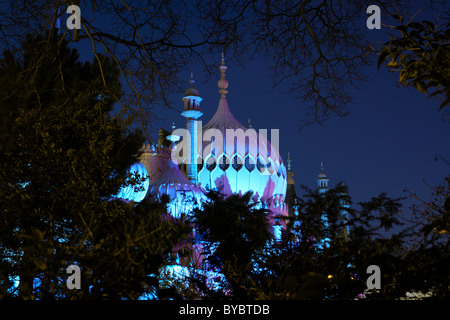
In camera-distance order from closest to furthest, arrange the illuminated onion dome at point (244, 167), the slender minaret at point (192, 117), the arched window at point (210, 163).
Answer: the illuminated onion dome at point (244, 167) → the arched window at point (210, 163) → the slender minaret at point (192, 117)

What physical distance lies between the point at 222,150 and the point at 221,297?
98.8 ft

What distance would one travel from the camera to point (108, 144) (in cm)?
690

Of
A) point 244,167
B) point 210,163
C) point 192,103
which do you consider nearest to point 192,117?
point 192,103

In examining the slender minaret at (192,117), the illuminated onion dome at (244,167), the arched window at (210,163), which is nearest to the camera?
the illuminated onion dome at (244,167)

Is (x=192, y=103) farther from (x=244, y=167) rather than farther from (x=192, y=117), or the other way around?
(x=244, y=167)

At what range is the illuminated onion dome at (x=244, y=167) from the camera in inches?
1368

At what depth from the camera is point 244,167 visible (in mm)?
35000

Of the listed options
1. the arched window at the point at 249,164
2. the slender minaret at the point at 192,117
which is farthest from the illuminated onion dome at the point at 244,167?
the slender minaret at the point at 192,117

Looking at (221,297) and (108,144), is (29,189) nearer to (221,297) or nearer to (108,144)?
(108,144)

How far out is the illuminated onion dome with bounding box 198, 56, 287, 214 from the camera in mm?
34750

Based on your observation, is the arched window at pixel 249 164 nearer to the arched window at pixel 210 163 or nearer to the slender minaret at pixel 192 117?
the arched window at pixel 210 163

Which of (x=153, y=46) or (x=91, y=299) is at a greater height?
(x=153, y=46)
